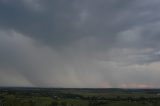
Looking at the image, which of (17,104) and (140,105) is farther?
(140,105)

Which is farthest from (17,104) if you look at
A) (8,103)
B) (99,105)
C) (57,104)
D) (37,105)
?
(99,105)

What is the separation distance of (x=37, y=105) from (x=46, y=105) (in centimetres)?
544

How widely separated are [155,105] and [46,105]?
200 ft

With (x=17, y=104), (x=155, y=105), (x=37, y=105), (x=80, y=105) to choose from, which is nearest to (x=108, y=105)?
(x=80, y=105)

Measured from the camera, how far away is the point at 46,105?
149 m

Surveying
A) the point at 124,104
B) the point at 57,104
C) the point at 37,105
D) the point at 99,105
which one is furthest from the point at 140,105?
the point at 37,105

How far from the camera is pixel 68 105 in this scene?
158 metres

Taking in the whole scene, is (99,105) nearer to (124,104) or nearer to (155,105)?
(124,104)

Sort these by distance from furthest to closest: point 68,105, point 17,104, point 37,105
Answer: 1. point 68,105
2. point 37,105
3. point 17,104

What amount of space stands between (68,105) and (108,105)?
21.8 meters

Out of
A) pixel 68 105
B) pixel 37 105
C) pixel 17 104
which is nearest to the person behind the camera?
pixel 17 104

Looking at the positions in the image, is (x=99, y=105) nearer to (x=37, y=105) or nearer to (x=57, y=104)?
(x=57, y=104)

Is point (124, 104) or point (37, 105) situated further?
point (124, 104)

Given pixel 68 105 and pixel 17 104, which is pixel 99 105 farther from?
pixel 17 104
